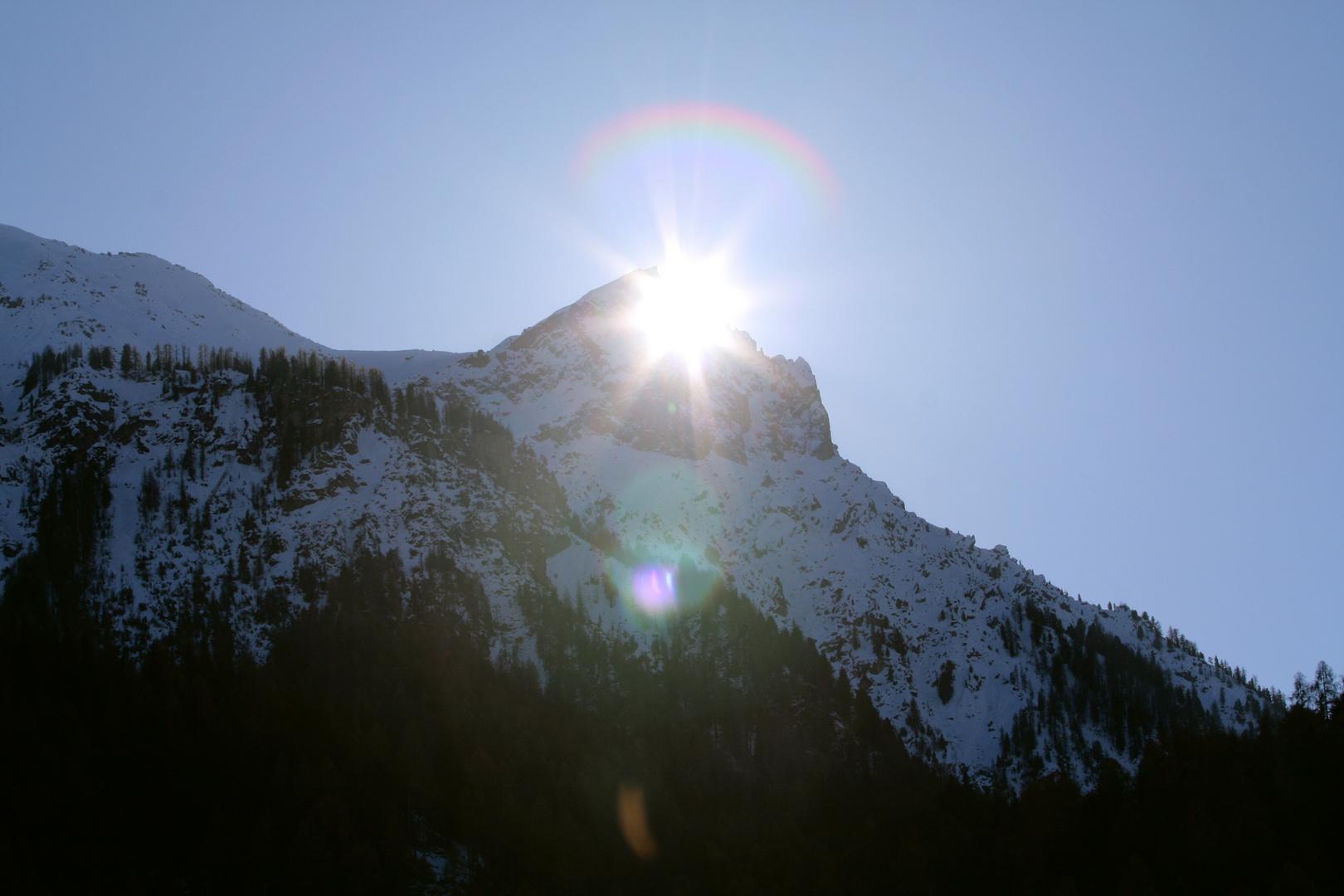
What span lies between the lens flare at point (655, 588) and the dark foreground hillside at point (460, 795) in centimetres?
3765

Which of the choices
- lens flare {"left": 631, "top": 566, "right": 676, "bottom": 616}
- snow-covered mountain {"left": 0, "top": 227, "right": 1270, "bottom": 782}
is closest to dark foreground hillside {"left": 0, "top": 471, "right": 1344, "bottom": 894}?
snow-covered mountain {"left": 0, "top": 227, "right": 1270, "bottom": 782}

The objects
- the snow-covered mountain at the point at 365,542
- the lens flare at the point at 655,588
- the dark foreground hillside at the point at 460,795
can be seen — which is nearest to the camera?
the dark foreground hillside at the point at 460,795

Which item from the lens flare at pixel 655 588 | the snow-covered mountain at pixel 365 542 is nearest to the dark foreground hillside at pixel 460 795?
the snow-covered mountain at pixel 365 542

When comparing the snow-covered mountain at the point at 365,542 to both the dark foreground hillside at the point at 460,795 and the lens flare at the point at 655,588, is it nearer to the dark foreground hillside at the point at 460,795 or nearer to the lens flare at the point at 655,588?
the lens flare at the point at 655,588

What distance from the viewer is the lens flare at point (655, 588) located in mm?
184500

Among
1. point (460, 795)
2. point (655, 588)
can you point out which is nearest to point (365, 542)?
point (655, 588)

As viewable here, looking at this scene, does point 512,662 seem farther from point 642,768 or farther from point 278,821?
point 278,821

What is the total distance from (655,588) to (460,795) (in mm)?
85995

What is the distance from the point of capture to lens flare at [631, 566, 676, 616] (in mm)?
184500

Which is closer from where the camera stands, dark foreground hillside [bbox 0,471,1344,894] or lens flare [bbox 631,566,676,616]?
dark foreground hillside [bbox 0,471,1344,894]

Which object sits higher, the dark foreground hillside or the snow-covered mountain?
the snow-covered mountain

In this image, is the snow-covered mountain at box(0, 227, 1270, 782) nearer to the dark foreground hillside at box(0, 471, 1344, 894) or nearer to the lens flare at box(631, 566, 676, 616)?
the lens flare at box(631, 566, 676, 616)

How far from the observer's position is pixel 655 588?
190 metres

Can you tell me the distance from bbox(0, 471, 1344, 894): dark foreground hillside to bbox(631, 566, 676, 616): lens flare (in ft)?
124
